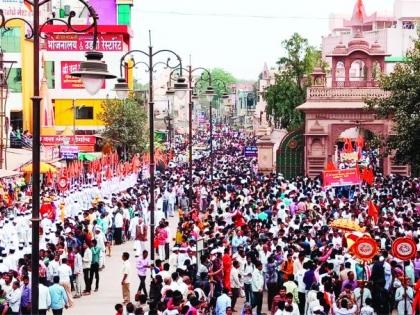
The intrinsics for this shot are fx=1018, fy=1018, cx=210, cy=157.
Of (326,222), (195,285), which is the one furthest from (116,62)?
(195,285)

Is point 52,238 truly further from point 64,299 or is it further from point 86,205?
point 86,205

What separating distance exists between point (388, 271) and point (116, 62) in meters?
51.2

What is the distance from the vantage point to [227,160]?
6009 centimetres

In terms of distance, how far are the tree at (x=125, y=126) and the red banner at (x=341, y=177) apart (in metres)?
25.3

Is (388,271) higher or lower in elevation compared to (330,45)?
lower

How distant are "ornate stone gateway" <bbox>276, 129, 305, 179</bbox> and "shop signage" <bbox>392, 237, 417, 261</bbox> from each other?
3095 centimetres

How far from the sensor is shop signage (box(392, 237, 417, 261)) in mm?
16094

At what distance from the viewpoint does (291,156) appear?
155 ft

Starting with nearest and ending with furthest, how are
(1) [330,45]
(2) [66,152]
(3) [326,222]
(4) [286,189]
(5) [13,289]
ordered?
(5) [13,289]
(3) [326,222]
(4) [286,189]
(2) [66,152]
(1) [330,45]

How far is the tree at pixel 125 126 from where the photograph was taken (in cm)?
5353

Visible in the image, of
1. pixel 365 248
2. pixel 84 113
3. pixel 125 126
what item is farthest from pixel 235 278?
pixel 84 113

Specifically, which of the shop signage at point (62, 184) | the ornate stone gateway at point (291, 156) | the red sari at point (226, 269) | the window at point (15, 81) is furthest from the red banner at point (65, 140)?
the red sari at point (226, 269)

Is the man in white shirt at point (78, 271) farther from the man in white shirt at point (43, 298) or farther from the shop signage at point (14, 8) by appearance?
the shop signage at point (14, 8)

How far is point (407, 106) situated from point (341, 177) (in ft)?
10.0
